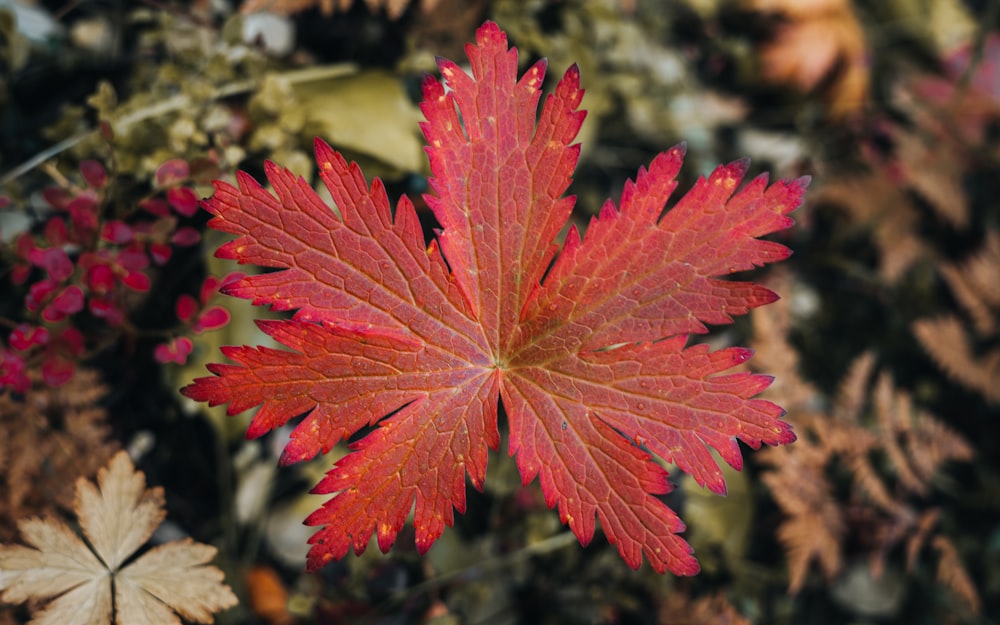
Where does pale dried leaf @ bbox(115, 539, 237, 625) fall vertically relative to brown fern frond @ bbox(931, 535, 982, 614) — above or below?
above

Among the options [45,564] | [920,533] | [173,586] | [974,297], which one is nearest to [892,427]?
[920,533]

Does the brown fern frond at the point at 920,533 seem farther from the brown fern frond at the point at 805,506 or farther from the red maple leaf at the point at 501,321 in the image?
the red maple leaf at the point at 501,321

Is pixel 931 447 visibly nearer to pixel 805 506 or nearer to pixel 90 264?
pixel 805 506

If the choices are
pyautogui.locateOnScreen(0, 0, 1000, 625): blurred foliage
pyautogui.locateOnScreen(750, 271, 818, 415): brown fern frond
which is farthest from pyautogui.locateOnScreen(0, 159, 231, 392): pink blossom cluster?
pyautogui.locateOnScreen(750, 271, 818, 415): brown fern frond

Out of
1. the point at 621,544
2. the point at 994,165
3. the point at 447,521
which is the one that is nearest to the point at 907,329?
the point at 994,165

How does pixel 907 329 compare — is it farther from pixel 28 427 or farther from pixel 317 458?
pixel 28 427

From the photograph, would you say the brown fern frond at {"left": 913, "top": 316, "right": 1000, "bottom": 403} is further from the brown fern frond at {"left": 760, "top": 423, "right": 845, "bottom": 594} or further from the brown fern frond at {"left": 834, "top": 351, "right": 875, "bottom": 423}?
the brown fern frond at {"left": 760, "top": 423, "right": 845, "bottom": 594}
